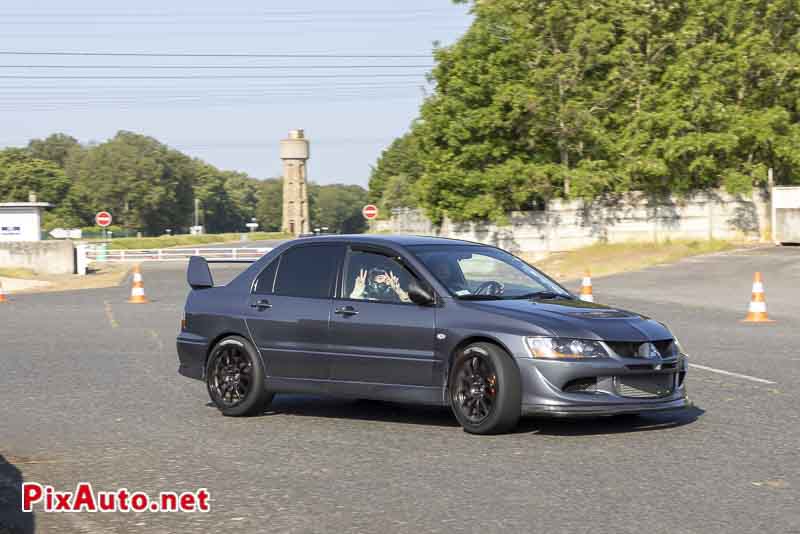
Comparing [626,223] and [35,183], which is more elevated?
[35,183]

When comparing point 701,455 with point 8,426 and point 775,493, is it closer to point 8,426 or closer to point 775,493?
point 775,493

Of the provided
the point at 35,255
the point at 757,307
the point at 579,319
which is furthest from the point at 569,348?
the point at 35,255

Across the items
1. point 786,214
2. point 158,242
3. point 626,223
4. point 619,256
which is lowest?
point 158,242

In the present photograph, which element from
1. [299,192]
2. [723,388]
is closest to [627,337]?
[723,388]

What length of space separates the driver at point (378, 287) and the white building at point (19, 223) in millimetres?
46963

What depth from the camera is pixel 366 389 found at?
10203 millimetres

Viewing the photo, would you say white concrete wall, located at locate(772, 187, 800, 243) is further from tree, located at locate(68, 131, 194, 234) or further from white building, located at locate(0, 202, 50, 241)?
tree, located at locate(68, 131, 194, 234)

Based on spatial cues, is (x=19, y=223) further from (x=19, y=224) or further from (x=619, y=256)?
(x=619, y=256)

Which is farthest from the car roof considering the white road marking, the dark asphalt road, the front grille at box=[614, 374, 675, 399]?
the white road marking

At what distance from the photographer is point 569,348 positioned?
30.5 ft

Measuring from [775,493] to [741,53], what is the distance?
38.1m

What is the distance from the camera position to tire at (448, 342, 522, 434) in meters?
→ 9.34

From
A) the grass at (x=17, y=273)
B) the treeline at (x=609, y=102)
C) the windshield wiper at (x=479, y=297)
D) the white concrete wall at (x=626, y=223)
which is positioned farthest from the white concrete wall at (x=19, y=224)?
the windshield wiper at (x=479, y=297)

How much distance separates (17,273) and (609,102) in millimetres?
23317
